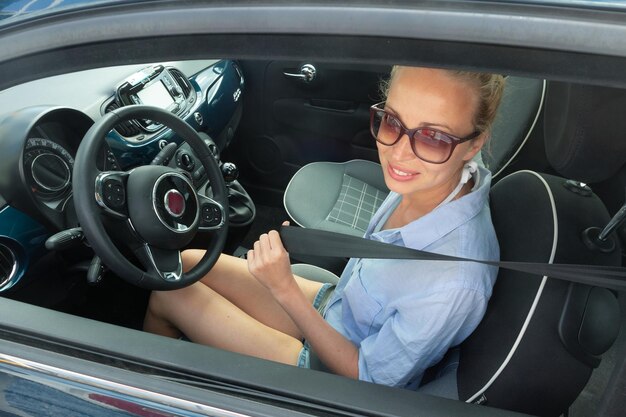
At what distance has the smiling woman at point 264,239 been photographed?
81 centimetres

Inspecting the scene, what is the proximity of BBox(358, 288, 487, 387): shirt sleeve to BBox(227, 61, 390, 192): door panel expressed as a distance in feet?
4.63

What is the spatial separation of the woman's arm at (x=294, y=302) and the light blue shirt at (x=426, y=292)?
2.6 inches

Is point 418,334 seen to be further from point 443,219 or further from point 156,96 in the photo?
point 156,96

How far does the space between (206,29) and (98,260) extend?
2.55 feet

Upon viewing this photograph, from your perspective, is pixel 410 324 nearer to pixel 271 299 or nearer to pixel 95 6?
pixel 271 299

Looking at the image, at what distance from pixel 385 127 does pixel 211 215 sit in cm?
61

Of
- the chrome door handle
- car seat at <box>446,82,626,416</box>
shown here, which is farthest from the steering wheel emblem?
the chrome door handle

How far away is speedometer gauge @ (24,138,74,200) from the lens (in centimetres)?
145

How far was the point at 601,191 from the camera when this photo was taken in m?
1.46

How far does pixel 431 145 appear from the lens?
1.14 metres

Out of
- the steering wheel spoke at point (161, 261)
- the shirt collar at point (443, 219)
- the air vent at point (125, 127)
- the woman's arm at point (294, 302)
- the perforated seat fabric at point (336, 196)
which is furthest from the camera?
the perforated seat fabric at point (336, 196)

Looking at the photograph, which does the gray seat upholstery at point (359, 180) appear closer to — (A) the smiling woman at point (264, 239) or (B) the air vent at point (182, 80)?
(A) the smiling woman at point (264, 239)

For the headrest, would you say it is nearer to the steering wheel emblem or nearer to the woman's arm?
the woman's arm

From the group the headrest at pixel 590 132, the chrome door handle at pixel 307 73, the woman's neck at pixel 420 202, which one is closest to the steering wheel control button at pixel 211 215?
the woman's neck at pixel 420 202
